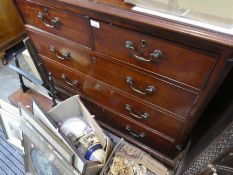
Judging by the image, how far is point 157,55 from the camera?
72 cm

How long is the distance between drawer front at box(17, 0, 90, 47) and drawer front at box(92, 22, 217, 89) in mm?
70

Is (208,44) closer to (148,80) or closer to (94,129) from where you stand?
(148,80)

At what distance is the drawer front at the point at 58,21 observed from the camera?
863mm

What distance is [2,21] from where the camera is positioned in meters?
1.83

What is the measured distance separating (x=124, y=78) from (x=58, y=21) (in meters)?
0.38

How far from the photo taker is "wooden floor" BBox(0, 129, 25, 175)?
1290 millimetres

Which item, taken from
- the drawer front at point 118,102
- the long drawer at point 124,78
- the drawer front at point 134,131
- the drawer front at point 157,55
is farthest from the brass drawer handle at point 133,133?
the drawer front at point 157,55

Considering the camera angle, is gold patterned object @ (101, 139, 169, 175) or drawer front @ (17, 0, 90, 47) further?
gold patterned object @ (101, 139, 169, 175)

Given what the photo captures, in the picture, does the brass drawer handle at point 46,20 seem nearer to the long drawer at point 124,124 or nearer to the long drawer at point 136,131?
the long drawer at point 124,124

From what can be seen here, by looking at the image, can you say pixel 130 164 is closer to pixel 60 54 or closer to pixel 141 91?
pixel 141 91

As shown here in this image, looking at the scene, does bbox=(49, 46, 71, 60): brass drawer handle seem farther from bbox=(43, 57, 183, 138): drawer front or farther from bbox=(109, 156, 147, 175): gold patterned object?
bbox=(109, 156, 147, 175): gold patterned object

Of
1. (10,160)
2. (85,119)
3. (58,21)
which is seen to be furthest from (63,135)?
(10,160)

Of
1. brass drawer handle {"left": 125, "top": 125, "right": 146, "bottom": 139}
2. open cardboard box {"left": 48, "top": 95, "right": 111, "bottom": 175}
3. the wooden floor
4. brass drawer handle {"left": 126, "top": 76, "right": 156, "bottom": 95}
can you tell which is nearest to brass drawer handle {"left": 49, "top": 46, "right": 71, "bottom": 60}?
open cardboard box {"left": 48, "top": 95, "right": 111, "bottom": 175}

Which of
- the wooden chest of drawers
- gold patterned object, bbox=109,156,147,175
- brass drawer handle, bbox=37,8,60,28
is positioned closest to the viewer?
the wooden chest of drawers
